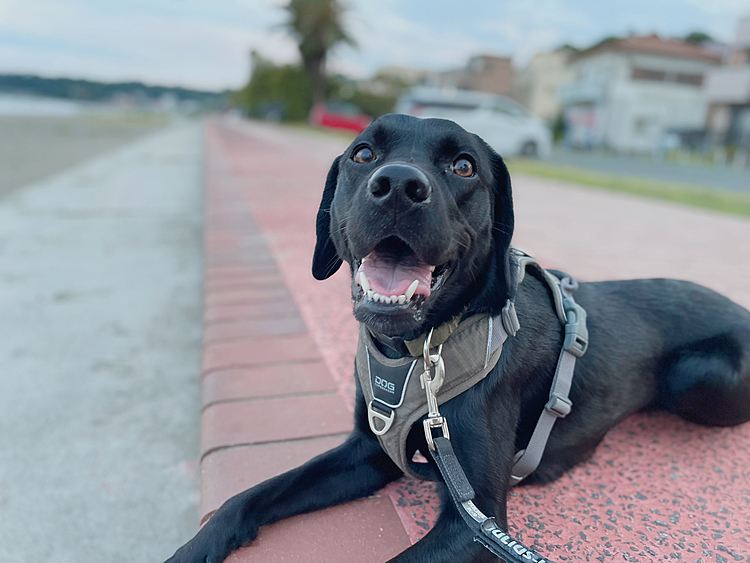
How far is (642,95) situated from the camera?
4128 cm

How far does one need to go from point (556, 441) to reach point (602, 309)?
1.57 feet

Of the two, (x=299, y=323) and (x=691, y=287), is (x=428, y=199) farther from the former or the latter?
(x=299, y=323)

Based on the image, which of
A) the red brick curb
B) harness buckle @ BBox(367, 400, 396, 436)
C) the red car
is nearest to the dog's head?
harness buckle @ BBox(367, 400, 396, 436)

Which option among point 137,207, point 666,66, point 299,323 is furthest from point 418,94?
point 666,66

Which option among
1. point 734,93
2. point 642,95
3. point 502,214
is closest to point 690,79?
point 642,95

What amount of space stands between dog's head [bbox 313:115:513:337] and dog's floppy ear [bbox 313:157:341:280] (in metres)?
0.10

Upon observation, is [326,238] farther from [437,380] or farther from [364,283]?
[437,380]

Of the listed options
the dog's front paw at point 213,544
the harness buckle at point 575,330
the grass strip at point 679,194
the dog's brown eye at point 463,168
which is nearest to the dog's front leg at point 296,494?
the dog's front paw at point 213,544

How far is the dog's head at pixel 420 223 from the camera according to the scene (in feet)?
4.64

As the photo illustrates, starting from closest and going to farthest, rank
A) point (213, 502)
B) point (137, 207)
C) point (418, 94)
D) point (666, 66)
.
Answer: point (213, 502)
point (137, 207)
point (418, 94)
point (666, 66)

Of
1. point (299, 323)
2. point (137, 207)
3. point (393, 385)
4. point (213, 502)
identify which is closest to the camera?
point (393, 385)

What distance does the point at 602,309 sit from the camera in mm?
→ 1903

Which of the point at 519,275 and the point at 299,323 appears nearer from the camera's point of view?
the point at 519,275

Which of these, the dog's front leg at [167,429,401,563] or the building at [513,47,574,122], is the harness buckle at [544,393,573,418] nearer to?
the dog's front leg at [167,429,401,563]
